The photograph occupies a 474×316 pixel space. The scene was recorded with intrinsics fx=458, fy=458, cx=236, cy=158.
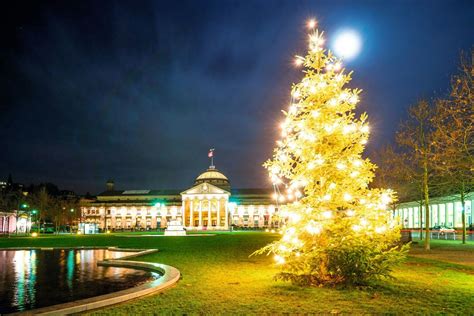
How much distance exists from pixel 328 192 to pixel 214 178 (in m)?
155

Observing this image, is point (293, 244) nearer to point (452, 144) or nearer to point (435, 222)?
point (452, 144)

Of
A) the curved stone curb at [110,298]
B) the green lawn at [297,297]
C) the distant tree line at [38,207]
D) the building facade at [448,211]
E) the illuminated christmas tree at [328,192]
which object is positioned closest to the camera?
the curved stone curb at [110,298]

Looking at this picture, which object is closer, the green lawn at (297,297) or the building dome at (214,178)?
the green lawn at (297,297)

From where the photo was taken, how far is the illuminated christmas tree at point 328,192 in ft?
43.9

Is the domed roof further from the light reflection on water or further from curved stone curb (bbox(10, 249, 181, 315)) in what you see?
curved stone curb (bbox(10, 249, 181, 315))

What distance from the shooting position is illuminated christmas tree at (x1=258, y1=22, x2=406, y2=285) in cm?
1337

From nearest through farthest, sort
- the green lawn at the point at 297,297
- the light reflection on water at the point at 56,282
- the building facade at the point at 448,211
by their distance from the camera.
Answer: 1. the green lawn at the point at 297,297
2. the light reflection on water at the point at 56,282
3. the building facade at the point at 448,211

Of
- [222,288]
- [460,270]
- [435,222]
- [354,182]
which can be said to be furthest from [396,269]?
[435,222]

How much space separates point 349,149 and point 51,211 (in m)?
95.5

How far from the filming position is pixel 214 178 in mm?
168625

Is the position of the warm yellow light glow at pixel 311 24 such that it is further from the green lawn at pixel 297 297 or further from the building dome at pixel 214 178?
the building dome at pixel 214 178

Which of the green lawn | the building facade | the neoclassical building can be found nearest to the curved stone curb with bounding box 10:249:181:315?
the green lawn

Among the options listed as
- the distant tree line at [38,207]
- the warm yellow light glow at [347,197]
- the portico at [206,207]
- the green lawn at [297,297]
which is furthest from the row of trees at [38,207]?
the warm yellow light glow at [347,197]

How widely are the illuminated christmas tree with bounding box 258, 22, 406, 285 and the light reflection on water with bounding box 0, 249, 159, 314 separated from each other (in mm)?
5620
